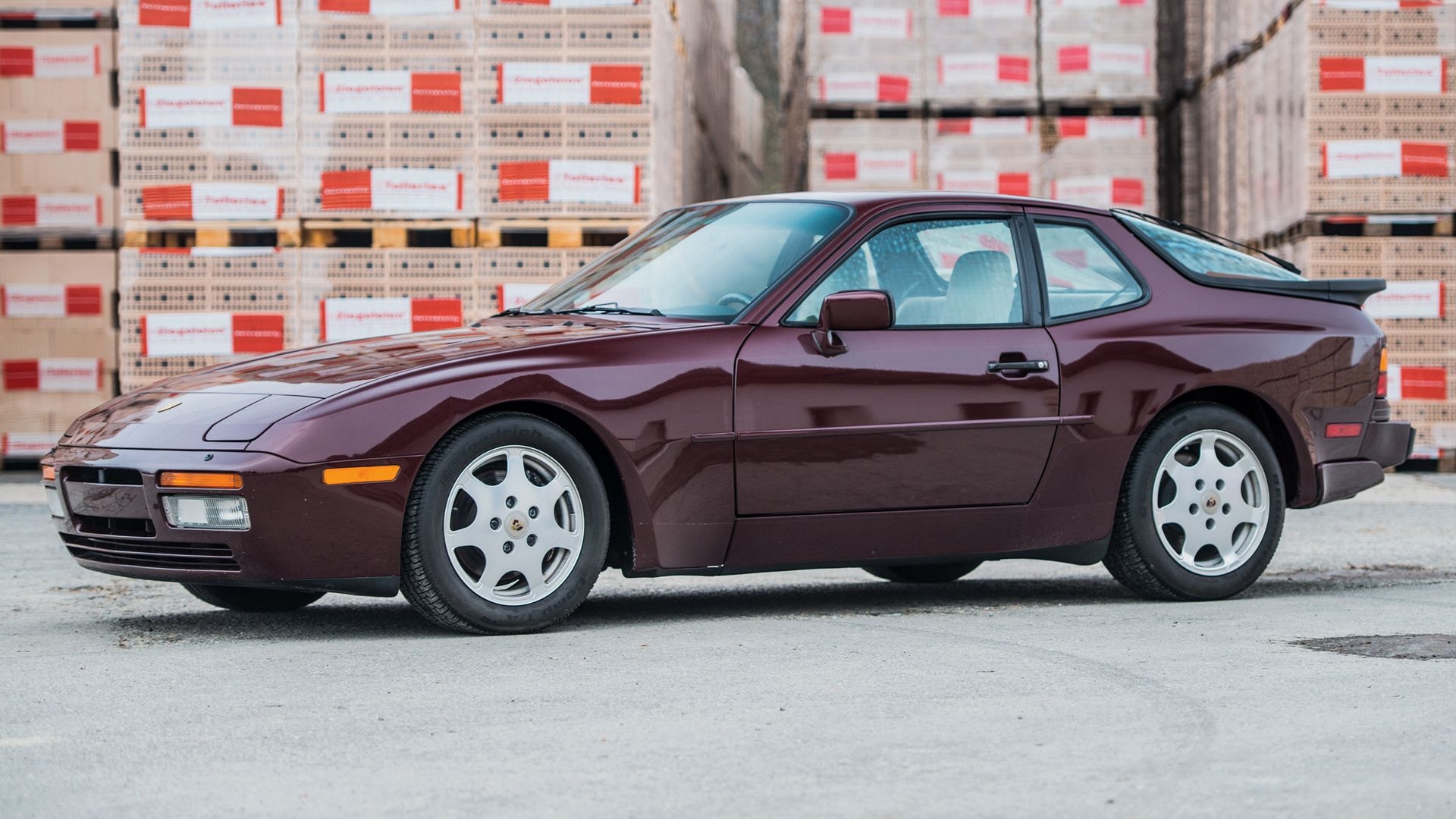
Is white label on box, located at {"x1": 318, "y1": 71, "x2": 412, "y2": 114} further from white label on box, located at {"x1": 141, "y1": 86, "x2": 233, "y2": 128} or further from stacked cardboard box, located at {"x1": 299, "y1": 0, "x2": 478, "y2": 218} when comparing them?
white label on box, located at {"x1": 141, "y1": 86, "x2": 233, "y2": 128}

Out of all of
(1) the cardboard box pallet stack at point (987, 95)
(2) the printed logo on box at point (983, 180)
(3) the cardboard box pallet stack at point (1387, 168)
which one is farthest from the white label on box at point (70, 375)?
(3) the cardboard box pallet stack at point (1387, 168)

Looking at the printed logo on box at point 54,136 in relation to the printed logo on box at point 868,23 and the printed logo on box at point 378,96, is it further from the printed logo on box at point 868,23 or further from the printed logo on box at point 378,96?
the printed logo on box at point 868,23

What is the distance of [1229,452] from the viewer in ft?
22.3

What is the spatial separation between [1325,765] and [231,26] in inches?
365

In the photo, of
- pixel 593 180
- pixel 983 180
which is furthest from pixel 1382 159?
pixel 593 180

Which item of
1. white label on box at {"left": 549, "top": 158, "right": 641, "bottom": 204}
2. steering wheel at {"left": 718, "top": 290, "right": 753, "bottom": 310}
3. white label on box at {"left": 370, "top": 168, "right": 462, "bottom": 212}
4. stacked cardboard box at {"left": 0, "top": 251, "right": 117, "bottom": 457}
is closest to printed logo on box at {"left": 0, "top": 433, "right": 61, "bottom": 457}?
stacked cardboard box at {"left": 0, "top": 251, "right": 117, "bottom": 457}

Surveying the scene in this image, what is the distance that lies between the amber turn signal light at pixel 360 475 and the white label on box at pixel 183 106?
264 inches

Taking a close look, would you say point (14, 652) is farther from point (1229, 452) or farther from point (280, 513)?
point (1229, 452)

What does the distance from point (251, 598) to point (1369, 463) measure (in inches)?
159

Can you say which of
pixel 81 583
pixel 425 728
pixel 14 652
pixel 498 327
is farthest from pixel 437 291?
pixel 425 728

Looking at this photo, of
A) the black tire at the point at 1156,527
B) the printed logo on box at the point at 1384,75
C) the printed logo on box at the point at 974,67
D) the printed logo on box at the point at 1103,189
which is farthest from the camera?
the printed logo on box at the point at 974,67

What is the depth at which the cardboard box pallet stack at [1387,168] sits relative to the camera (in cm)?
1195

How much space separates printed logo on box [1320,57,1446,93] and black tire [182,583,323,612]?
8.01 meters

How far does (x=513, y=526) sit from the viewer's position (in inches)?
220
